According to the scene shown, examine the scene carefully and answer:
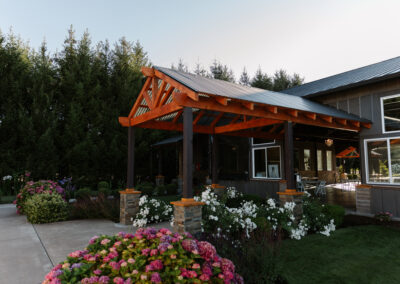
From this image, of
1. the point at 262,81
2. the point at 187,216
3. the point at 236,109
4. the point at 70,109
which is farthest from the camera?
the point at 262,81

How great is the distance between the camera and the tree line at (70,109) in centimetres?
1134

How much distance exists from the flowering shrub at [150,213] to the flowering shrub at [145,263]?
3.70m

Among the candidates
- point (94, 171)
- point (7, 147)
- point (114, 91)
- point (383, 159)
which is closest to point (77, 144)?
point (94, 171)

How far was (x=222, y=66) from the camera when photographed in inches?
1105

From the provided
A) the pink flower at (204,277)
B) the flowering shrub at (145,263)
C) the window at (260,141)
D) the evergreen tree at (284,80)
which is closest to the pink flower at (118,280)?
the flowering shrub at (145,263)

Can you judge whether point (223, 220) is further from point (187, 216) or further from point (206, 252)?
point (206, 252)

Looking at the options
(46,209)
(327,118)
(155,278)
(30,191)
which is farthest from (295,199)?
(30,191)

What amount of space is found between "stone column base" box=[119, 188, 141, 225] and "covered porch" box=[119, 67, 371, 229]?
0.71ft

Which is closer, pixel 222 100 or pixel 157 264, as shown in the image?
pixel 157 264

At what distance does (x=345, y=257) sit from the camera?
4.52 m

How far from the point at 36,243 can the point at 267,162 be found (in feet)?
28.2

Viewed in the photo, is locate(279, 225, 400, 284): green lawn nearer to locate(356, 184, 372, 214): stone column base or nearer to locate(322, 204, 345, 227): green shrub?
locate(322, 204, 345, 227): green shrub

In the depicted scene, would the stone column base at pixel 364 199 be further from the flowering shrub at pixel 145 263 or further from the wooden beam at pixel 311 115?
the flowering shrub at pixel 145 263

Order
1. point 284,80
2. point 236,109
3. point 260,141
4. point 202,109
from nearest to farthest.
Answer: point 236,109 → point 202,109 → point 260,141 → point 284,80
